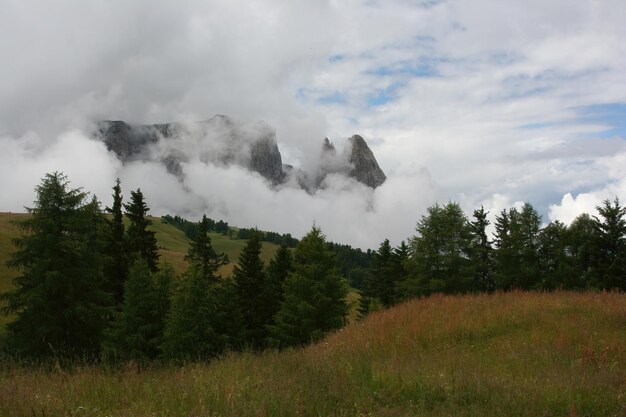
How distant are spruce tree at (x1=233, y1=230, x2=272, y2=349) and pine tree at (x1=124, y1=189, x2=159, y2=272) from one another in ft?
27.8

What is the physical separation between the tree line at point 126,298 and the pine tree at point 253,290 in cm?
11

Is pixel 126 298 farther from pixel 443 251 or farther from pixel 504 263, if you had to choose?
pixel 504 263

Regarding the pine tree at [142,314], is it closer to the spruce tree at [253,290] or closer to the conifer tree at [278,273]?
the spruce tree at [253,290]

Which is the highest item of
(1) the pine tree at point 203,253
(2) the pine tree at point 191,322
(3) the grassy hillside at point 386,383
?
(1) the pine tree at point 203,253

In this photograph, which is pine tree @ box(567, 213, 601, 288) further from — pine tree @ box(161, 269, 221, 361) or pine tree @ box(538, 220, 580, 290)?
pine tree @ box(161, 269, 221, 361)

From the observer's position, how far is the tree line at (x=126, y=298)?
28.4 m

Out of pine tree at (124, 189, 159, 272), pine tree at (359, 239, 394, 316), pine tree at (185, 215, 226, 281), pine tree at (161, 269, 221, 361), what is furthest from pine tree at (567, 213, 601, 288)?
pine tree at (124, 189, 159, 272)

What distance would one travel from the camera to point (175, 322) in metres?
31.4

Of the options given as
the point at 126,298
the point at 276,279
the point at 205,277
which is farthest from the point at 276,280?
the point at 126,298

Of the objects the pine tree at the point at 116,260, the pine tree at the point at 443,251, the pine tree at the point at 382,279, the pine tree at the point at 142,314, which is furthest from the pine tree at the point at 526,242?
the pine tree at the point at 116,260

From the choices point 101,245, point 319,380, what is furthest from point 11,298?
point 319,380

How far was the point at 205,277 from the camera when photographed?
4234cm

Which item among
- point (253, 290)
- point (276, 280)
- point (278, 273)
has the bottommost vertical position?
point (253, 290)

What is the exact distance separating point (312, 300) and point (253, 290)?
11753 mm
